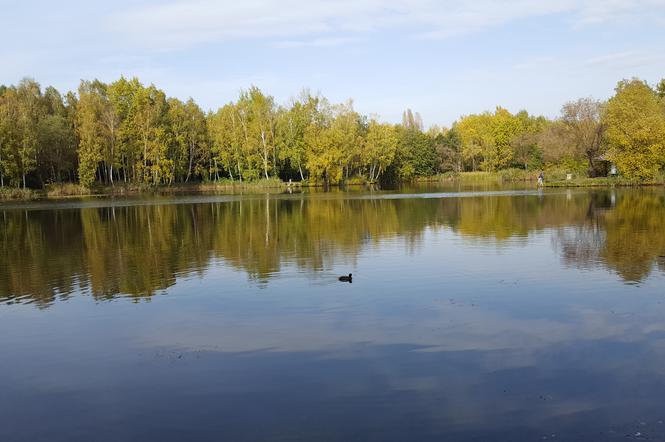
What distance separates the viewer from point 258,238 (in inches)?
1035

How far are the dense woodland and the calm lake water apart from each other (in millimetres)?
55642

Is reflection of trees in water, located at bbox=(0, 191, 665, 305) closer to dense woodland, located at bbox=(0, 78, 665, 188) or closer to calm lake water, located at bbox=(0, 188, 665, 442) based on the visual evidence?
calm lake water, located at bbox=(0, 188, 665, 442)

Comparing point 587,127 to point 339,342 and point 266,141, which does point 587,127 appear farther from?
point 339,342

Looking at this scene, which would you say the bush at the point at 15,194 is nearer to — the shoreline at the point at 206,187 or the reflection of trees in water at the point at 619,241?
the shoreline at the point at 206,187

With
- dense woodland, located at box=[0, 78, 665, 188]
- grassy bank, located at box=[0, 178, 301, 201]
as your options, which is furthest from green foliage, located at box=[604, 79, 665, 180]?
grassy bank, located at box=[0, 178, 301, 201]

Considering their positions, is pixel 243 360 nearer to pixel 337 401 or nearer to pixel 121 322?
pixel 337 401

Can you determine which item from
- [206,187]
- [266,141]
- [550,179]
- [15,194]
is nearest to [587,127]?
[550,179]

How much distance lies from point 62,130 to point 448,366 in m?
77.2

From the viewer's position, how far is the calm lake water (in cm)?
767

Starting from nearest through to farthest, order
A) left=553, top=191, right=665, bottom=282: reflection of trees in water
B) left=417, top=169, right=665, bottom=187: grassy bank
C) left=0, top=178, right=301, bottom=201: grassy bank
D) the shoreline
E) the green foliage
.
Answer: left=553, top=191, right=665, bottom=282: reflection of trees in water
the green foliage
left=417, top=169, right=665, bottom=187: grassy bank
the shoreline
left=0, top=178, right=301, bottom=201: grassy bank

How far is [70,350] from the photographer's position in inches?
433

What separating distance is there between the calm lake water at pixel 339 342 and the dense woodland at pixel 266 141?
55.6 meters

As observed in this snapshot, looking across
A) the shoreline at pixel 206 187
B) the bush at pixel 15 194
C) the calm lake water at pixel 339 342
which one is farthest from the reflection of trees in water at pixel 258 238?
the bush at pixel 15 194

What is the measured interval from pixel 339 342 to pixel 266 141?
82.8m
